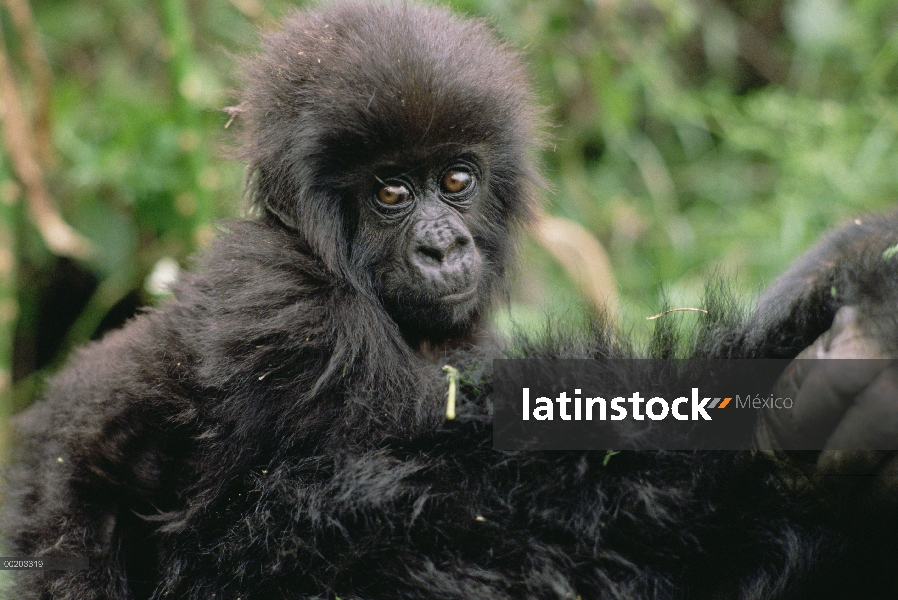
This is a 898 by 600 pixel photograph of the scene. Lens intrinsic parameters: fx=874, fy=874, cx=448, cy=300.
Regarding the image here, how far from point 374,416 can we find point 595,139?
4.23 meters

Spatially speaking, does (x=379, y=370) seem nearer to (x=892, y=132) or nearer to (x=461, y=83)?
(x=461, y=83)

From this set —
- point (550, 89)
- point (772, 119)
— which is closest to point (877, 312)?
point (772, 119)

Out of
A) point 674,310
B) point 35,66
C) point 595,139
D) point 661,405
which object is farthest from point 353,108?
point 595,139

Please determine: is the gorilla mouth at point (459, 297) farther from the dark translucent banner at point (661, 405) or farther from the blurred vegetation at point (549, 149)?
the blurred vegetation at point (549, 149)

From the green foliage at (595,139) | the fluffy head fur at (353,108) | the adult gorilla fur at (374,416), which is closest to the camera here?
the adult gorilla fur at (374,416)

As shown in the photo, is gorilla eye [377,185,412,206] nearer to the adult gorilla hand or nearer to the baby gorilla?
the baby gorilla

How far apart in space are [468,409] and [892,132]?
12.1ft

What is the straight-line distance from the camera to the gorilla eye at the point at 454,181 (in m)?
2.43

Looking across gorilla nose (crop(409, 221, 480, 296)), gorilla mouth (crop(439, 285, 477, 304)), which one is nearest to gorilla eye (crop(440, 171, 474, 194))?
gorilla nose (crop(409, 221, 480, 296))

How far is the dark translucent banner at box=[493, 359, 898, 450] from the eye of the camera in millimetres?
1394

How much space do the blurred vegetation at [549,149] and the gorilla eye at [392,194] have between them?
1202 millimetres

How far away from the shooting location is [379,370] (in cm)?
189

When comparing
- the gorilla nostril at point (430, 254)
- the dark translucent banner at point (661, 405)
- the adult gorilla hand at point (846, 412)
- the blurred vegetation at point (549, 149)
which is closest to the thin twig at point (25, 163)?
the blurred vegetation at point (549, 149)

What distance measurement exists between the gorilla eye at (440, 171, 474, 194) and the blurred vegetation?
1170 mm
